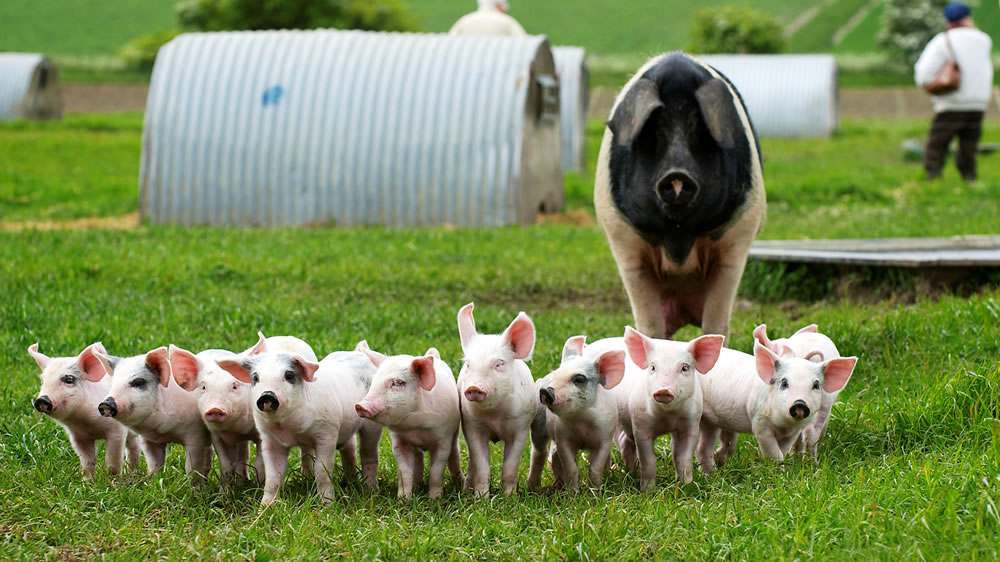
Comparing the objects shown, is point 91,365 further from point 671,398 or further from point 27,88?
point 27,88

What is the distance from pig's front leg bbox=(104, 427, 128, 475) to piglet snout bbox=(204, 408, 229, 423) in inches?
24.3

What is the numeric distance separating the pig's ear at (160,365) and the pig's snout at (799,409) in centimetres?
222

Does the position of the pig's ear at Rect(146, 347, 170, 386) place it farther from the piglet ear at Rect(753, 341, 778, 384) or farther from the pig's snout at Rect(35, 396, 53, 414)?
the piglet ear at Rect(753, 341, 778, 384)

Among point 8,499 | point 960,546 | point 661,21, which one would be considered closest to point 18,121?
point 8,499

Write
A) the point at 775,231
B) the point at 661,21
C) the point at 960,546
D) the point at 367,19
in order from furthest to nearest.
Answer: the point at 661,21
the point at 367,19
the point at 775,231
the point at 960,546

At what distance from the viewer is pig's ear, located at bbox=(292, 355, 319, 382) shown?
4.21 m

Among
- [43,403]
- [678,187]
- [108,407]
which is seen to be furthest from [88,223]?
[108,407]

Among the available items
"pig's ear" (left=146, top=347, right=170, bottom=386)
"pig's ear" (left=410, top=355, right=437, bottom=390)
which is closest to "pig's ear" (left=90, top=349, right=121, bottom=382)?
"pig's ear" (left=146, top=347, right=170, bottom=386)

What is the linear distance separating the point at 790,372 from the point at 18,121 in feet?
88.4

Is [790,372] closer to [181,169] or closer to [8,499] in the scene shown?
[8,499]

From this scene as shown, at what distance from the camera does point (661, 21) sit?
6200 centimetres

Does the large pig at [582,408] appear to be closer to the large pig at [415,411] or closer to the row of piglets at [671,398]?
the row of piglets at [671,398]

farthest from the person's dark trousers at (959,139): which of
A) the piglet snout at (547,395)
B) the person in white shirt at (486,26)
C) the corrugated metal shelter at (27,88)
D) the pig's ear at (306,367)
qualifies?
the corrugated metal shelter at (27,88)

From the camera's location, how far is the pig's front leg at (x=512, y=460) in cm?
441
